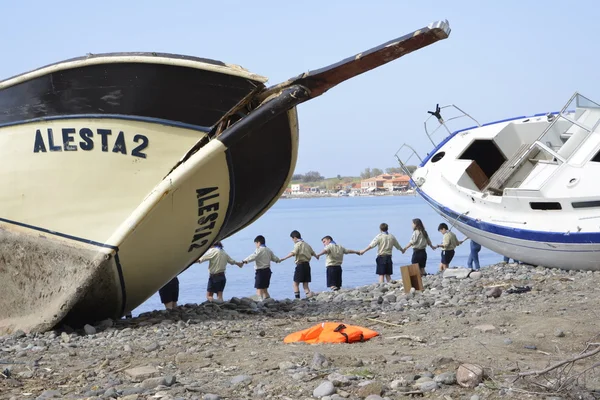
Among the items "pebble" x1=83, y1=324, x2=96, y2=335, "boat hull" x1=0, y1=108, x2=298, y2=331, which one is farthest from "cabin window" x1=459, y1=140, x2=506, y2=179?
"pebble" x1=83, y1=324, x2=96, y2=335

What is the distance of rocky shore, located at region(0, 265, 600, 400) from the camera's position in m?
5.45

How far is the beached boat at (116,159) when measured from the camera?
8164mm

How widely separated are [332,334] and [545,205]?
667cm

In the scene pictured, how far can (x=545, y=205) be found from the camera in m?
12.9

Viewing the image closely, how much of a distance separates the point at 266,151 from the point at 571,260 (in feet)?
21.0

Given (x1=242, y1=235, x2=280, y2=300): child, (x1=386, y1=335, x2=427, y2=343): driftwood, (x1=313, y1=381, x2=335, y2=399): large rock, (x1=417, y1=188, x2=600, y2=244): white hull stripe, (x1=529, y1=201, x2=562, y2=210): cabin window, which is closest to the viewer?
(x1=313, y1=381, x2=335, y2=399): large rock

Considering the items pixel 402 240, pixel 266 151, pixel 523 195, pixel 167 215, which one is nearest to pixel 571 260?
pixel 523 195

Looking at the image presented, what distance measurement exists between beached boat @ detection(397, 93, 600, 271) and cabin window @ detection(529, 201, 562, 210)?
16 mm

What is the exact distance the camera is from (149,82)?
26.7ft

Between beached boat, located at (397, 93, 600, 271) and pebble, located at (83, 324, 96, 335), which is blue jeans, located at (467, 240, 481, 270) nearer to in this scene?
beached boat, located at (397, 93, 600, 271)

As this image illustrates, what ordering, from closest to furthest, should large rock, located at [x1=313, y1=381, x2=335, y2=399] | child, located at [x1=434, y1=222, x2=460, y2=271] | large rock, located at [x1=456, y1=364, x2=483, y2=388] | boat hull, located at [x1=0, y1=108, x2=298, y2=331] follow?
1. large rock, located at [x1=313, y1=381, x2=335, y2=399]
2. large rock, located at [x1=456, y1=364, x2=483, y2=388]
3. boat hull, located at [x1=0, y1=108, x2=298, y2=331]
4. child, located at [x1=434, y1=222, x2=460, y2=271]

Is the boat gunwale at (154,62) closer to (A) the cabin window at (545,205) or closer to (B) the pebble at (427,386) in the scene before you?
(B) the pebble at (427,386)

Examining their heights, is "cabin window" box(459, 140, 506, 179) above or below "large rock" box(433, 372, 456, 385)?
above

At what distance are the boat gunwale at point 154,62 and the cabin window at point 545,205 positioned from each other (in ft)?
21.1
